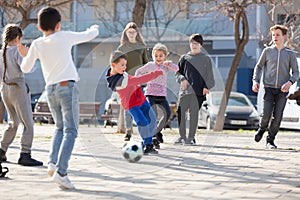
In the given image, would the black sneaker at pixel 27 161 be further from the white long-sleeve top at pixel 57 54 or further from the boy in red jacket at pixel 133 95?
the white long-sleeve top at pixel 57 54

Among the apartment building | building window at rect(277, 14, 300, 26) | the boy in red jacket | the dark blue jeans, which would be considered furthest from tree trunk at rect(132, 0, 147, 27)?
the apartment building

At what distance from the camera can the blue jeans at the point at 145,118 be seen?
33.5 ft

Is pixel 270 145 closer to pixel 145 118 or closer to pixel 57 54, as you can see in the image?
pixel 145 118

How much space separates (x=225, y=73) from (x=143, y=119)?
33582 mm

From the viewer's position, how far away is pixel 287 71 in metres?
11.9

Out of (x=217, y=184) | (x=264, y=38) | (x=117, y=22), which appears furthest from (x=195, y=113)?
(x=117, y=22)

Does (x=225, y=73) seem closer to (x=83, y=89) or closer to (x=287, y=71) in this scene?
(x=83, y=89)

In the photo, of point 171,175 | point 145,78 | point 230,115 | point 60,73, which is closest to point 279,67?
point 145,78

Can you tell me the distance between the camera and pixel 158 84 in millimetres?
11688

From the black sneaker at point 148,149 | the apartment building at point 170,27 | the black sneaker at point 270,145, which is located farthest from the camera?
the apartment building at point 170,27

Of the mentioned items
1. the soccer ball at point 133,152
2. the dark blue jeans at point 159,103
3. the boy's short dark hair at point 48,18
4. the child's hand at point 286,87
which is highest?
the boy's short dark hair at point 48,18

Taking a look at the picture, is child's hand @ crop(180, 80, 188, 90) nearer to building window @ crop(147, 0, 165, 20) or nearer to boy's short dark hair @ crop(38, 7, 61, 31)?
boy's short dark hair @ crop(38, 7, 61, 31)

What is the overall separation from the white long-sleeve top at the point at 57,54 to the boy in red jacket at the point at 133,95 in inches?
59.8

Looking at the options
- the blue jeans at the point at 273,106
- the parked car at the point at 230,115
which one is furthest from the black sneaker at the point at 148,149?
the parked car at the point at 230,115
